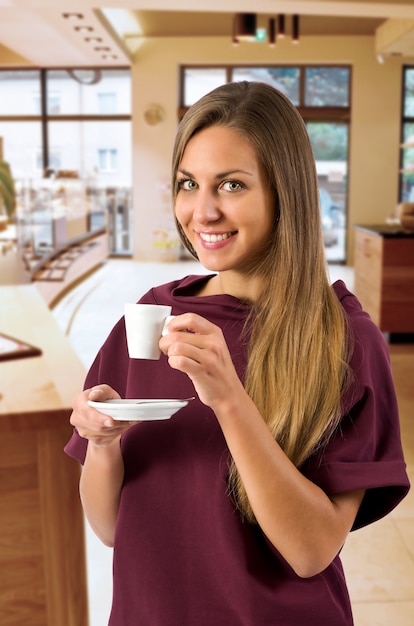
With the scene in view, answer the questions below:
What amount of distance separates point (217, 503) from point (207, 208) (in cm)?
40

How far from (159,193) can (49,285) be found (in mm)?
7947

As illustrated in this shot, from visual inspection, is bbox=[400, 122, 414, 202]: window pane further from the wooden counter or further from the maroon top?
the maroon top

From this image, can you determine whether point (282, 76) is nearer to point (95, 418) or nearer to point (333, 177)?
point (333, 177)

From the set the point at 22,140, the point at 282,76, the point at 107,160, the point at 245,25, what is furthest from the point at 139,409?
the point at 22,140

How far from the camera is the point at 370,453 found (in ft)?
3.28

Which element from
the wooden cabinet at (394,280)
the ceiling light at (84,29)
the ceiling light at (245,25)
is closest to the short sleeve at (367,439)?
the wooden cabinet at (394,280)

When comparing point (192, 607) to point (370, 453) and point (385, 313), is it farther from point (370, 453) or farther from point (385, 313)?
point (385, 313)

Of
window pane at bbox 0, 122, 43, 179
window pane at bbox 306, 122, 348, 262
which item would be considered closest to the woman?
window pane at bbox 306, 122, 348, 262

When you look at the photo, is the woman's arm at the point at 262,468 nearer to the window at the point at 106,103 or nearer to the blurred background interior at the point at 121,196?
the blurred background interior at the point at 121,196

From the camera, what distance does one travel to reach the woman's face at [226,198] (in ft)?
3.34

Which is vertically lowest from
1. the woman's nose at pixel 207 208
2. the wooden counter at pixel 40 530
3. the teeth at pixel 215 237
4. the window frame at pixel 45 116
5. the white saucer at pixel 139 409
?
the wooden counter at pixel 40 530

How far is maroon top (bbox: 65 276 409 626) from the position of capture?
0.99 meters

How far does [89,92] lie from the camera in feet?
43.1

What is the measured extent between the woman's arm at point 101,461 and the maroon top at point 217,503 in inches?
1.2
